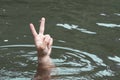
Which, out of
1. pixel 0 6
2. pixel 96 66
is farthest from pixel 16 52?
pixel 0 6

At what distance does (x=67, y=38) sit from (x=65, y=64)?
1446mm

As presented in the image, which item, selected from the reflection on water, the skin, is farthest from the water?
the skin

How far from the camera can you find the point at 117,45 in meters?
8.39

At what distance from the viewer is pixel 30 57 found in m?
7.67

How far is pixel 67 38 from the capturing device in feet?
28.7

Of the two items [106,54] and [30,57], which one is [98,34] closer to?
[106,54]

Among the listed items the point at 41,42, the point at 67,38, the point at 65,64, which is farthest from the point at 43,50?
the point at 67,38

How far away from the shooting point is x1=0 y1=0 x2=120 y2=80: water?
7.11 meters

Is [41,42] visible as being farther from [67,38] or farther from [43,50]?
[67,38]

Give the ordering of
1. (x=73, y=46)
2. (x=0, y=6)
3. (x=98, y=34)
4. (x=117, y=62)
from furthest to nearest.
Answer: (x=0, y=6)
(x=98, y=34)
(x=73, y=46)
(x=117, y=62)

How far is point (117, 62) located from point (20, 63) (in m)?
1.67

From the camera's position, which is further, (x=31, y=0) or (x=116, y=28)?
(x=31, y=0)

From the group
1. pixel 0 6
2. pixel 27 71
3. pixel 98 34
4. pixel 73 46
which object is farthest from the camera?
pixel 0 6

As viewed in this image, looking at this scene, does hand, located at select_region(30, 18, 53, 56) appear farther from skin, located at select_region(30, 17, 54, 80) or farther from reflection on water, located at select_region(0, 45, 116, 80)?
reflection on water, located at select_region(0, 45, 116, 80)
